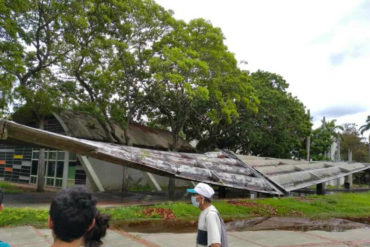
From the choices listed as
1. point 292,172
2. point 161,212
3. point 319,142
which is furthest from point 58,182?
point 319,142

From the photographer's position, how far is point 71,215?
1.95 m

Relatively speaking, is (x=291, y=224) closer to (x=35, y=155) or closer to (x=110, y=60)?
(x=110, y=60)

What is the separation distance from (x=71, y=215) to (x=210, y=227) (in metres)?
1.97

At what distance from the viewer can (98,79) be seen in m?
16.2

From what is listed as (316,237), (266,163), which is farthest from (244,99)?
(316,237)

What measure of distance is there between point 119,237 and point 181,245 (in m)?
1.54

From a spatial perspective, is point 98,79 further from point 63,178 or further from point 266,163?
point 266,163

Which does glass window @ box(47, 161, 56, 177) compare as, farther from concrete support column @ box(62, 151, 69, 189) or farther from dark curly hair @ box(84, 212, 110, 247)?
dark curly hair @ box(84, 212, 110, 247)

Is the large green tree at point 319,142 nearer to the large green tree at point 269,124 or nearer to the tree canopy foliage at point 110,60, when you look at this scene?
the large green tree at point 269,124

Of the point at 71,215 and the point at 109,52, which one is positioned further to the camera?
the point at 109,52

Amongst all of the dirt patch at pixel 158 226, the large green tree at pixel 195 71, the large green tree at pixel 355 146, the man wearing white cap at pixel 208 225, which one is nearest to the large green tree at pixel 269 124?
the large green tree at pixel 195 71

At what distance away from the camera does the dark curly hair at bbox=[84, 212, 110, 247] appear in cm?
221

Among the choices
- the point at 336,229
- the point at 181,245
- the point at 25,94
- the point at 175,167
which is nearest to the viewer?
the point at 181,245

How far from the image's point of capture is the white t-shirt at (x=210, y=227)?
3520 mm
